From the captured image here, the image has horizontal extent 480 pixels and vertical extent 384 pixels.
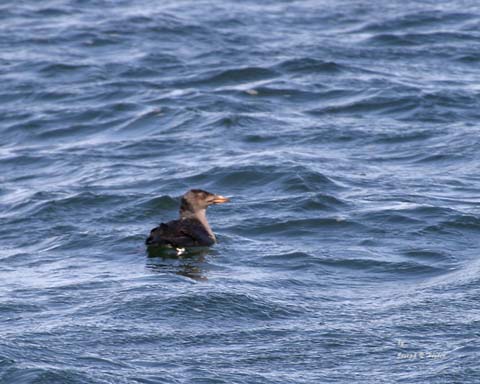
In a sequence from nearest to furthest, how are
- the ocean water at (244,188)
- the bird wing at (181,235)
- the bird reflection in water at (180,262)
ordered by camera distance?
the ocean water at (244,188)
the bird reflection in water at (180,262)
the bird wing at (181,235)

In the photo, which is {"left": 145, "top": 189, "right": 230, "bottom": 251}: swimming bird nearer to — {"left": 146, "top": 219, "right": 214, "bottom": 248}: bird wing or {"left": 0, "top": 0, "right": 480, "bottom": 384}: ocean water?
{"left": 146, "top": 219, "right": 214, "bottom": 248}: bird wing

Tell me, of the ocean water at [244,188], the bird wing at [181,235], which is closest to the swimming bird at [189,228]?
the bird wing at [181,235]

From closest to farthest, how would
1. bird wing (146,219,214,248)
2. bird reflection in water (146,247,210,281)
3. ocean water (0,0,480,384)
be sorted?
ocean water (0,0,480,384), bird reflection in water (146,247,210,281), bird wing (146,219,214,248)

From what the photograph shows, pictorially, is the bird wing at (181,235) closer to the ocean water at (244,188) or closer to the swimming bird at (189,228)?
the swimming bird at (189,228)

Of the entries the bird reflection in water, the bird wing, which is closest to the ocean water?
the bird reflection in water

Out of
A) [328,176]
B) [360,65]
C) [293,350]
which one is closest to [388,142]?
[328,176]

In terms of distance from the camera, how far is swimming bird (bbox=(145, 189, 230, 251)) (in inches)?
518

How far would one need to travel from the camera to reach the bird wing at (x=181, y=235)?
13.1 meters

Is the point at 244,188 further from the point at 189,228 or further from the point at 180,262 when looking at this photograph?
the point at 180,262

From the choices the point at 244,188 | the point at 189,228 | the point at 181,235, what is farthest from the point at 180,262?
the point at 244,188

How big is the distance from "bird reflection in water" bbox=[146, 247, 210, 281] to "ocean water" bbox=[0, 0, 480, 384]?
0.14 ft

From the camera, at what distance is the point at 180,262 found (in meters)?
13.1

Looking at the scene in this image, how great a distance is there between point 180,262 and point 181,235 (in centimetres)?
35

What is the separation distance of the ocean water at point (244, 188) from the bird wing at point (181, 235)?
180 millimetres
